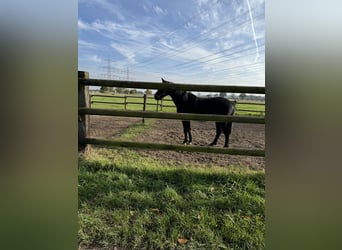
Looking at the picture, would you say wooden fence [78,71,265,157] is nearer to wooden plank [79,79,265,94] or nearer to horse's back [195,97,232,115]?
wooden plank [79,79,265,94]

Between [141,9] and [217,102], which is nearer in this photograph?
[141,9]

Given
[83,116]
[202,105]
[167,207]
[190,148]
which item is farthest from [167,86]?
[202,105]

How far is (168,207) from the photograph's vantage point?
5.69 ft

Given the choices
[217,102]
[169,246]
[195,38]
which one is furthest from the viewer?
[217,102]

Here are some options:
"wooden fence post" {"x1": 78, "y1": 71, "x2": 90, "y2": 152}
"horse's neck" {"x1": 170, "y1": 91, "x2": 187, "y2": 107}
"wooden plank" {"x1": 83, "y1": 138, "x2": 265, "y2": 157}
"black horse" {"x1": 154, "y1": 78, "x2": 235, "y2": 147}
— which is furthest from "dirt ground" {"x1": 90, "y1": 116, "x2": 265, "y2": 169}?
"wooden fence post" {"x1": 78, "y1": 71, "x2": 90, "y2": 152}

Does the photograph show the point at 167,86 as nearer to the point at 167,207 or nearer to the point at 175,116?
the point at 175,116

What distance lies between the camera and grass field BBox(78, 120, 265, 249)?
1416 millimetres

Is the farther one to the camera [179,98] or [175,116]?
[179,98]

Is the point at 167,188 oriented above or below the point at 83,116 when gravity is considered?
below

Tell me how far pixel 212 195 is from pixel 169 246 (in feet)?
2.20
